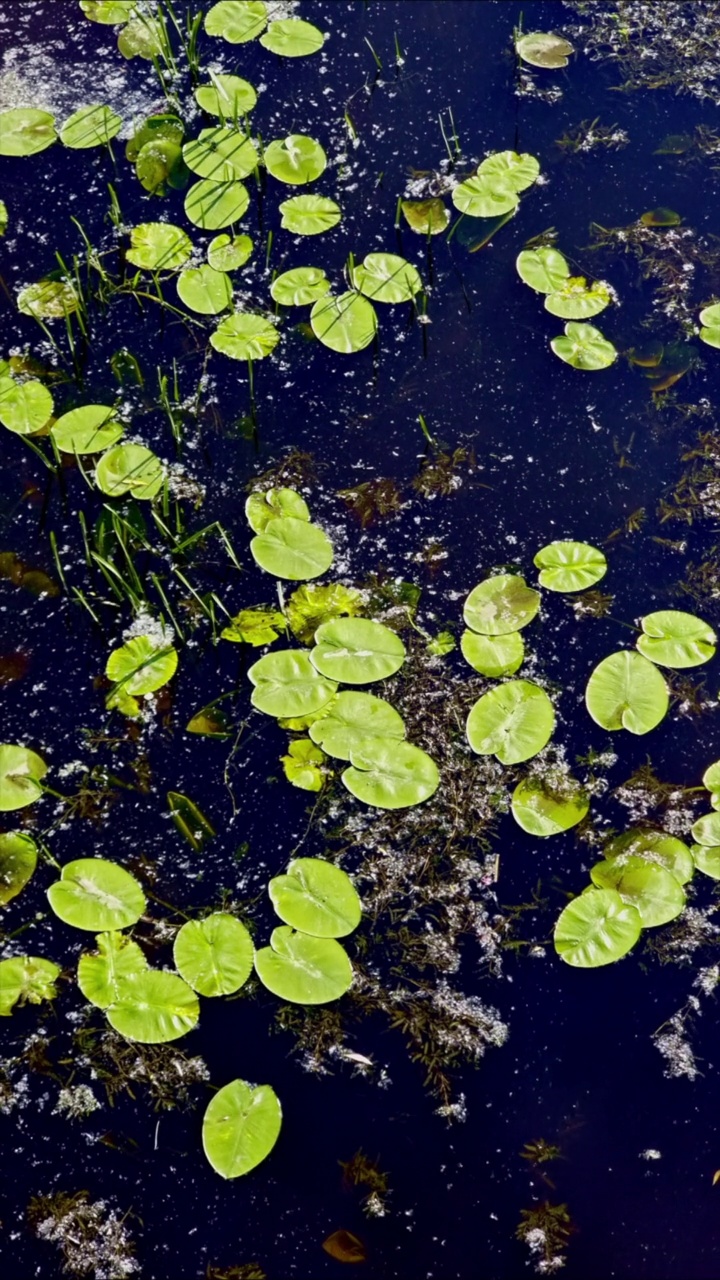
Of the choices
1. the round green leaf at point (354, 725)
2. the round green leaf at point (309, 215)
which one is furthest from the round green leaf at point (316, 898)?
the round green leaf at point (309, 215)

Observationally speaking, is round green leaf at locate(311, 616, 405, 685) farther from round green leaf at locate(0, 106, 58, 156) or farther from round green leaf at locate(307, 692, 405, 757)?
round green leaf at locate(0, 106, 58, 156)

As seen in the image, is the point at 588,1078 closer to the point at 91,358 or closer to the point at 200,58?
the point at 91,358

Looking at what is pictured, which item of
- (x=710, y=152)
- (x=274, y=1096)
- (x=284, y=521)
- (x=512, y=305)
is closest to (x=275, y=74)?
(x=512, y=305)

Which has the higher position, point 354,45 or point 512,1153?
point 354,45

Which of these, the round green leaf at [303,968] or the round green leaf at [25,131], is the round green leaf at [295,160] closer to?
the round green leaf at [25,131]

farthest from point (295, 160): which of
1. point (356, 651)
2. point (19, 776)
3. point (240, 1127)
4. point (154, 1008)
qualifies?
point (240, 1127)

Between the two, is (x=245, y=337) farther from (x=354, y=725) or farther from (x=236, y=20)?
(x=236, y=20)

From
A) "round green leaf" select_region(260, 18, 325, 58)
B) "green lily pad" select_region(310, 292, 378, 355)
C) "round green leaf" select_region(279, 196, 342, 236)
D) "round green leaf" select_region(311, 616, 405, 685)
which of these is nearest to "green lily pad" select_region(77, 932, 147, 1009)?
"round green leaf" select_region(311, 616, 405, 685)
